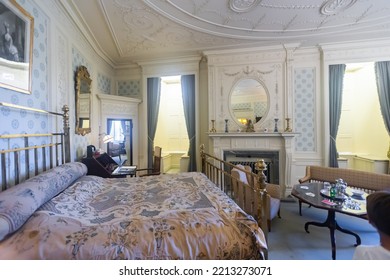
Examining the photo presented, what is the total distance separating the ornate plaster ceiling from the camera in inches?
92.6

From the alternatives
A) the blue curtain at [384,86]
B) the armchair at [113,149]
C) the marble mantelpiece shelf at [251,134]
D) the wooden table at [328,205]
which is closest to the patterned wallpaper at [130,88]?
the armchair at [113,149]

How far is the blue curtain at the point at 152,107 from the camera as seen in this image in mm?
4027

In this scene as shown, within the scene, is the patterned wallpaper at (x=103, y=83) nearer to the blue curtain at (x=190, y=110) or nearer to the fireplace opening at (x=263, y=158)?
the blue curtain at (x=190, y=110)

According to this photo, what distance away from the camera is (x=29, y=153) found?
169 cm

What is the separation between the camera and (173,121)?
5.28 meters

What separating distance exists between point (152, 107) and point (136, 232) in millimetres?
3389

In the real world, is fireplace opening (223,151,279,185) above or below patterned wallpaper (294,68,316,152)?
below

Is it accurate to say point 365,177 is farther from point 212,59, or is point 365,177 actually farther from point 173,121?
point 173,121

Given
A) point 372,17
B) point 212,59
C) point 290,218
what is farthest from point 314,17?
point 290,218

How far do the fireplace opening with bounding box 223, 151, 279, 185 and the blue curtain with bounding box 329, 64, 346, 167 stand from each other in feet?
3.39

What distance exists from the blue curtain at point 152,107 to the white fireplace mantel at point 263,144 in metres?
1.39

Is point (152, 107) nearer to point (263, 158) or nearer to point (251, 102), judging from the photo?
point (251, 102)

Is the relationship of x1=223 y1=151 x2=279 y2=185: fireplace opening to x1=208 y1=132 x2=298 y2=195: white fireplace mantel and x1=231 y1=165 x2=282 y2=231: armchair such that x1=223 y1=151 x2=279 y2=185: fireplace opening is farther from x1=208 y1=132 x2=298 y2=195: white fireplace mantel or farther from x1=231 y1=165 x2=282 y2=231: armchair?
x1=231 y1=165 x2=282 y2=231: armchair

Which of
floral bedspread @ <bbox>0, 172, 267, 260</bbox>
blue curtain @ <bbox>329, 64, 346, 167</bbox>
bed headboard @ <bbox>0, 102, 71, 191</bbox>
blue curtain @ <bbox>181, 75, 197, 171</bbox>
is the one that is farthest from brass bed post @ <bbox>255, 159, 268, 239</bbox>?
blue curtain @ <bbox>329, 64, 346, 167</bbox>
